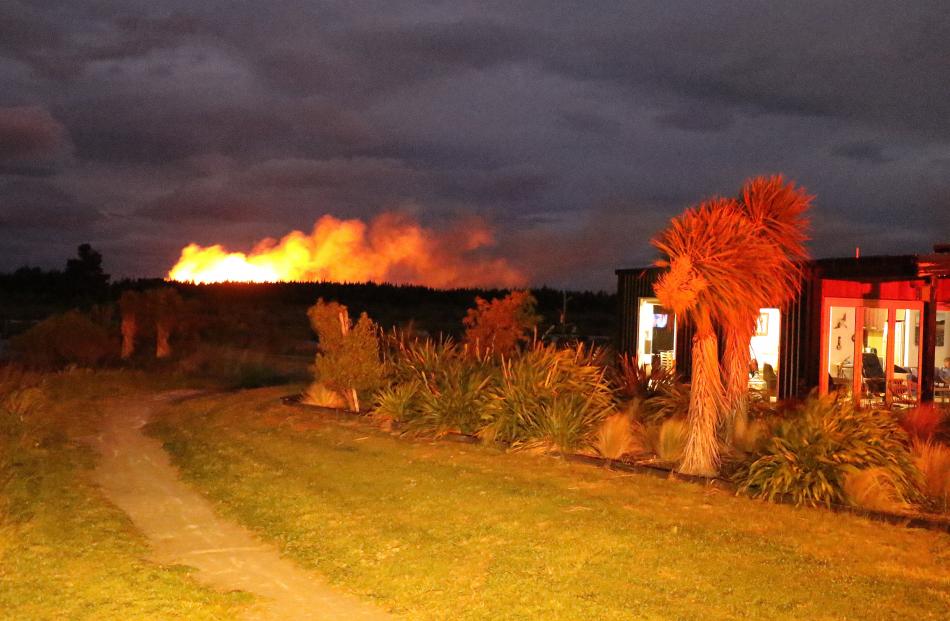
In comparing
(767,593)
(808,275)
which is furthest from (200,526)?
(808,275)

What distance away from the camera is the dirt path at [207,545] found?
6.86 metres

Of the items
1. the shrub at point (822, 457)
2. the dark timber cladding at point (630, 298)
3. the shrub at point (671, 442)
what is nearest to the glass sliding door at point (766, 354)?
the dark timber cladding at point (630, 298)

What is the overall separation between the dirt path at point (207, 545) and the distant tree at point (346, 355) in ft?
14.6

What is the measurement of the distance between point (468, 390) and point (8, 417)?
7.35 meters

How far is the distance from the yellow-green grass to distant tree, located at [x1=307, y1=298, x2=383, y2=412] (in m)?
5.73

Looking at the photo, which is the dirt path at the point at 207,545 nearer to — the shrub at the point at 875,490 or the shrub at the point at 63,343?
the shrub at the point at 875,490

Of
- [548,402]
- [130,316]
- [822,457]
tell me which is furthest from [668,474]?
[130,316]

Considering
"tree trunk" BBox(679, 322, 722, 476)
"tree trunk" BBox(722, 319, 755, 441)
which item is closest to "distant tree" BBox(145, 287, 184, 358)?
"tree trunk" BBox(722, 319, 755, 441)

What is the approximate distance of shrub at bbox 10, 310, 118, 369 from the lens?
30.4m

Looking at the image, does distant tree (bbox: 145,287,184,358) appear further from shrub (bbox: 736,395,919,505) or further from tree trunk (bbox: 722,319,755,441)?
shrub (bbox: 736,395,919,505)

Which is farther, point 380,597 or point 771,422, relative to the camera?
point 771,422

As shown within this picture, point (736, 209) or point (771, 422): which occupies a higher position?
point (736, 209)

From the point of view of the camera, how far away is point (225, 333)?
4434 centimetres

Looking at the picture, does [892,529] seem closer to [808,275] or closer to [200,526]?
[200,526]
